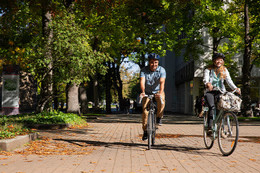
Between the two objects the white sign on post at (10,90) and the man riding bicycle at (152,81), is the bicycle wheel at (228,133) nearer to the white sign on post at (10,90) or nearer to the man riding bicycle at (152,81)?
the man riding bicycle at (152,81)

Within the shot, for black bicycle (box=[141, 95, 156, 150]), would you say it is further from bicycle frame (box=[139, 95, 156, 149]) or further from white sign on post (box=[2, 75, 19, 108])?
white sign on post (box=[2, 75, 19, 108])

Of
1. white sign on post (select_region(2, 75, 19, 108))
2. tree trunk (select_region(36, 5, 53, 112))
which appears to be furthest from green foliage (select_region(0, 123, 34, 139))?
white sign on post (select_region(2, 75, 19, 108))

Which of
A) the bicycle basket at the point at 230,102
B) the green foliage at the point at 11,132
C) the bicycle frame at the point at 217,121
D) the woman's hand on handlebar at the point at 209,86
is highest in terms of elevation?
the woman's hand on handlebar at the point at 209,86

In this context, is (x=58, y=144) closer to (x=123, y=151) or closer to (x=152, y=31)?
(x=123, y=151)

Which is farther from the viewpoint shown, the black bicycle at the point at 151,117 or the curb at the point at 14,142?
the black bicycle at the point at 151,117

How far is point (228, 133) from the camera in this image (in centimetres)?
656

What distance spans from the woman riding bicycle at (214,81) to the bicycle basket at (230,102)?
1.62 ft

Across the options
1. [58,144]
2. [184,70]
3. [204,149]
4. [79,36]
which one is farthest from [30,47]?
[184,70]

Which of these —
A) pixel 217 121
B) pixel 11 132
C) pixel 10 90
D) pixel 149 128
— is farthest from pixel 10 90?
pixel 217 121

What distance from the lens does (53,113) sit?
14.7m

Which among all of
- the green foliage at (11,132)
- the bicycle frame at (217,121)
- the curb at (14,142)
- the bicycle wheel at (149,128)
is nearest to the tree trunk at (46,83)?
the green foliage at (11,132)

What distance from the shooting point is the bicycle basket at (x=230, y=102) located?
21.4 ft

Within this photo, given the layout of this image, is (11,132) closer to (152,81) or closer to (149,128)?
(149,128)

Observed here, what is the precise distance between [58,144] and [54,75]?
22.4 feet
